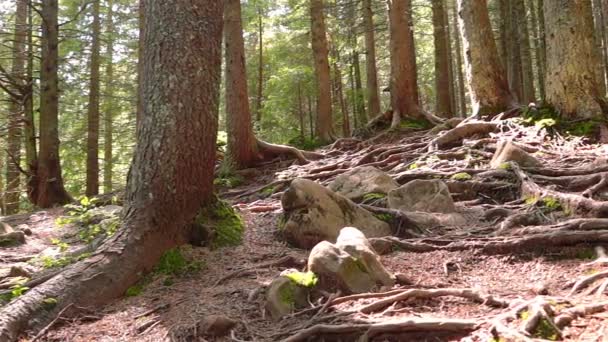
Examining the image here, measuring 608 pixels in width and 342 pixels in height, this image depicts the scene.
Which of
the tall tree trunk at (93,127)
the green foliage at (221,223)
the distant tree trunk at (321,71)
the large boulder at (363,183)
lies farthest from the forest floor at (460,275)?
the distant tree trunk at (321,71)

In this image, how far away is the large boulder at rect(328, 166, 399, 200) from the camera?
22.8 feet

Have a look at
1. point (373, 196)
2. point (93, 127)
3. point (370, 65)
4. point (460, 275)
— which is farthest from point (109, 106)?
point (460, 275)

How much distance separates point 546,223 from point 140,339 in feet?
12.9

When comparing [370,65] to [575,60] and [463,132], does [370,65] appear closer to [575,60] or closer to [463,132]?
[463,132]

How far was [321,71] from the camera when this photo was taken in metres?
14.6

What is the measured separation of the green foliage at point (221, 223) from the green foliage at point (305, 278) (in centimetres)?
177

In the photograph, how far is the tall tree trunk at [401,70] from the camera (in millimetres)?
12258

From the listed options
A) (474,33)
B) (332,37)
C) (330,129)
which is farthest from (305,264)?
(332,37)

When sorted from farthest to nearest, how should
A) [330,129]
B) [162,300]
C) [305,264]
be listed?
[330,129], [305,264], [162,300]

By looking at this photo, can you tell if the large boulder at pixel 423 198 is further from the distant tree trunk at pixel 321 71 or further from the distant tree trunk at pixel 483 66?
the distant tree trunk at pixel 321 71

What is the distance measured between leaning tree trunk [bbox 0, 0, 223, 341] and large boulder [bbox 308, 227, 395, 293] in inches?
71.1

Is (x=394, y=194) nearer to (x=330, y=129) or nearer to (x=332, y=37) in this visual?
(x=330, y=129)

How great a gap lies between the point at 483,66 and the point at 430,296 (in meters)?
7.61

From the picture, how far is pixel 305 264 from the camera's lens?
4891 millimetres
